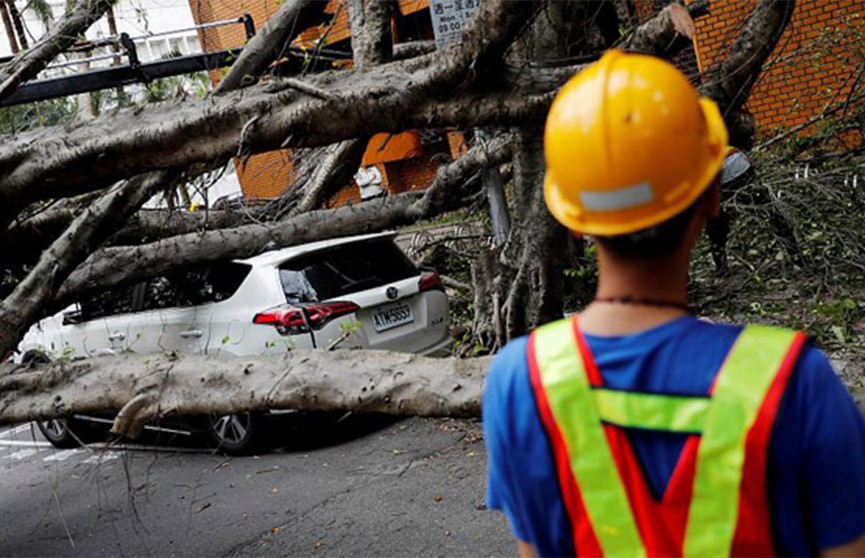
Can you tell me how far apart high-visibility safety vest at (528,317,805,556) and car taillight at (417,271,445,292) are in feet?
21.6

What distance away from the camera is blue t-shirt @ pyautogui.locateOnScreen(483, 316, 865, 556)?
1.32 m

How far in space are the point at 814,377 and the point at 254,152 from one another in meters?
3.92

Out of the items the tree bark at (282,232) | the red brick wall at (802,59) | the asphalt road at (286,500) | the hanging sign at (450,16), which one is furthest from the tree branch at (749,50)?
the red brick wall at (802,59)

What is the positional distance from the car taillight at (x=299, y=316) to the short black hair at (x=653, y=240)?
19.6 feet

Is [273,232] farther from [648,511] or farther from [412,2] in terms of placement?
[412,2]

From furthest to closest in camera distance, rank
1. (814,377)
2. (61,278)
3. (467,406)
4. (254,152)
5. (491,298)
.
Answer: (491,298) < (61,278) < (254,152) < (467,406) < (814,377)

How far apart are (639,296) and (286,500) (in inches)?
215

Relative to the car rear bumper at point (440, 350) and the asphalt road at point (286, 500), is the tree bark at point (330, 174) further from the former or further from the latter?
the asphalt road at point (286, 500)

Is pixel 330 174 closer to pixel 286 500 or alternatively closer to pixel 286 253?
pixel 286 253

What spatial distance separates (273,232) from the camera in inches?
A: 339

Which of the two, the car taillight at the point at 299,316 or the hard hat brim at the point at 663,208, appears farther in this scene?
the car taillight at the point at 299,316

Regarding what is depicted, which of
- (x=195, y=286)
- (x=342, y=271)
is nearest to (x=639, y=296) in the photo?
(x=342, y=271)

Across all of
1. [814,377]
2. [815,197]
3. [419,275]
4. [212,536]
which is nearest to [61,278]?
[212,536]

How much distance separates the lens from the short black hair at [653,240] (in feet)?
4.78
